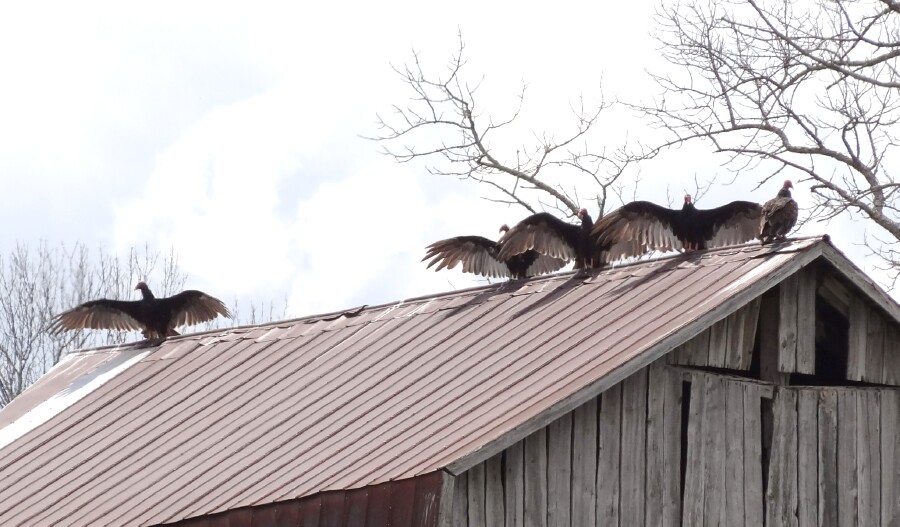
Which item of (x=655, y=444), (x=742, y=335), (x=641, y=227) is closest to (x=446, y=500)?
(x=655, y=444)

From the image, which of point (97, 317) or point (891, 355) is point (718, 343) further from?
point (97, 317)

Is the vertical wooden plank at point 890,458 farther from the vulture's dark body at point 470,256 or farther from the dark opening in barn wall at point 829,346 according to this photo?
the vulture's dark body at point 470,256

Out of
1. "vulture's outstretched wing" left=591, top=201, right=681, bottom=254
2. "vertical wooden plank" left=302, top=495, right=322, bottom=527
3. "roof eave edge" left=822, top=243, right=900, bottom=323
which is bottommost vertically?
"vertical wooden plank" left=302, top=495, right=322, bottom=527

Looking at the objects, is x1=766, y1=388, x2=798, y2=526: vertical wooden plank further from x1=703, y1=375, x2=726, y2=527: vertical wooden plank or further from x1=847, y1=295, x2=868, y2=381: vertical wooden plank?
x1=847, y1=295, x2=868, y2=381: vertical wooden plank

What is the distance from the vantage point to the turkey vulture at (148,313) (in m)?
16.7

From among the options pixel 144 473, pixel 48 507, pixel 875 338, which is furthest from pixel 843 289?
pixel 48 507

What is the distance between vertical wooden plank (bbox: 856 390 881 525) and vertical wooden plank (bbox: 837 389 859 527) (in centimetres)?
4

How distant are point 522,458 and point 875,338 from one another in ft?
10.3

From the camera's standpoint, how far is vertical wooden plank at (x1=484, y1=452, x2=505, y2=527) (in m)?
8.88

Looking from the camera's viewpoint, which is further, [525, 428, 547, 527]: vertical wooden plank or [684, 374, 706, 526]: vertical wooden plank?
[684, 374, 706, 526]: vertical wooden plank

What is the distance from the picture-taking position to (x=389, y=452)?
30.8 ft

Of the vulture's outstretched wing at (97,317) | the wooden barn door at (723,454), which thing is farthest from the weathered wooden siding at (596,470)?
the vulture's outstretched wing at (97,317)

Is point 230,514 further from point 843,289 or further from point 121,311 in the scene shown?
point 121,311

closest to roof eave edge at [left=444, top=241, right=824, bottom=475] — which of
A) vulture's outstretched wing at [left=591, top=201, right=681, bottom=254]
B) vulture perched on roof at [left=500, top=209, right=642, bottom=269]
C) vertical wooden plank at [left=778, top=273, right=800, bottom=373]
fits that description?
vertical wooden plank at [left=778, top=273, right=800, bottom=373]
